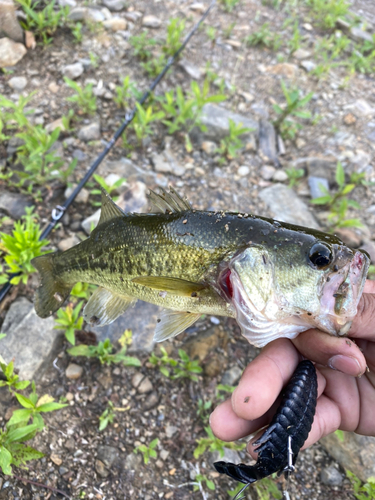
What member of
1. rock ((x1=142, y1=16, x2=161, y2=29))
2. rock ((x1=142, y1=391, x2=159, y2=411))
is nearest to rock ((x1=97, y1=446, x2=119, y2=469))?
rock ((x1=142, y1=391, x2=159, y2=411))

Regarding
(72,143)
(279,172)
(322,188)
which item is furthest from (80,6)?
(322,188)

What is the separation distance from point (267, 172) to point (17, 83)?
451cm

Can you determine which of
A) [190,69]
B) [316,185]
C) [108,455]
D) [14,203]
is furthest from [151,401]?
[190,69]

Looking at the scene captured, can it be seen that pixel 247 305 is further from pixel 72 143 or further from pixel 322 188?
pixel 72 143

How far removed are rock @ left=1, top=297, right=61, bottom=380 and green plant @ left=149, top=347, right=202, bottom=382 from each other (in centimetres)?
108

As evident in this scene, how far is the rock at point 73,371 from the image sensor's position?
3445 millimetres

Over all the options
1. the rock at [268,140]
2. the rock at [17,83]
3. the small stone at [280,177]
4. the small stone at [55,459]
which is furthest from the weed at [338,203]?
the rock at [17,83]

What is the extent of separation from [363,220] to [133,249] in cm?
438

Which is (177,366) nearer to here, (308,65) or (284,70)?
(284,70)

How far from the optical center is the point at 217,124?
19.3 ft

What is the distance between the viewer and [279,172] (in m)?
5.93

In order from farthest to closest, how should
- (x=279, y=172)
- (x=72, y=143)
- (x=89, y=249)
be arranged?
1. (x=279, y=172)
2. (x=72, y=143)
3. (x=89, y=249)

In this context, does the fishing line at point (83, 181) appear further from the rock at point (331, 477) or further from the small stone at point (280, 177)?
the rock at point (331, 477)

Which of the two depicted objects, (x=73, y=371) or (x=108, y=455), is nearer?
(x=108, y=455)
